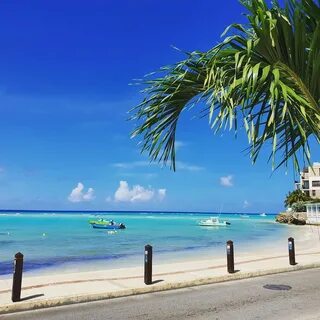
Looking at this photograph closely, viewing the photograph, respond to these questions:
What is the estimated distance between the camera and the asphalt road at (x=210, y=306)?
8312 millimetres

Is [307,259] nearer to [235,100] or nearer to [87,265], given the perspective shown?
[87,265]

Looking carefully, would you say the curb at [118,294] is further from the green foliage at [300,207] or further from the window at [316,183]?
the window at [316,183]

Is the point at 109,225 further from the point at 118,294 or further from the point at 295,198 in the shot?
the point at 118,294

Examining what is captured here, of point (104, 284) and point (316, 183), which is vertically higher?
point (316, 183)

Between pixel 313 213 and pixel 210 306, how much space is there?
2572 inches

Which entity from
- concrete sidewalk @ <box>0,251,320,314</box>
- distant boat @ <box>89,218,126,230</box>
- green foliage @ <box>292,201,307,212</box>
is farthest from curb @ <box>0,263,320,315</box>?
green foliage @ <box>292,201,307,212</box>

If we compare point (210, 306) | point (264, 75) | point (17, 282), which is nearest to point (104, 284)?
point (17, 282)

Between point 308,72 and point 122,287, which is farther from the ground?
point 308,72

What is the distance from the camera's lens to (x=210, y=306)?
360 inches

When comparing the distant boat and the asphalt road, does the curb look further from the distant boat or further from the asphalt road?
the distant boat

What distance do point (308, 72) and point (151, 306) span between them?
22.5ft

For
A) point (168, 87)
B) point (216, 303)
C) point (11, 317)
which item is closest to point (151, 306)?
point (216, 303)

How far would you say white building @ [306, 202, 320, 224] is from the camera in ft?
219

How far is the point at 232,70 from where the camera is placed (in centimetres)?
423
